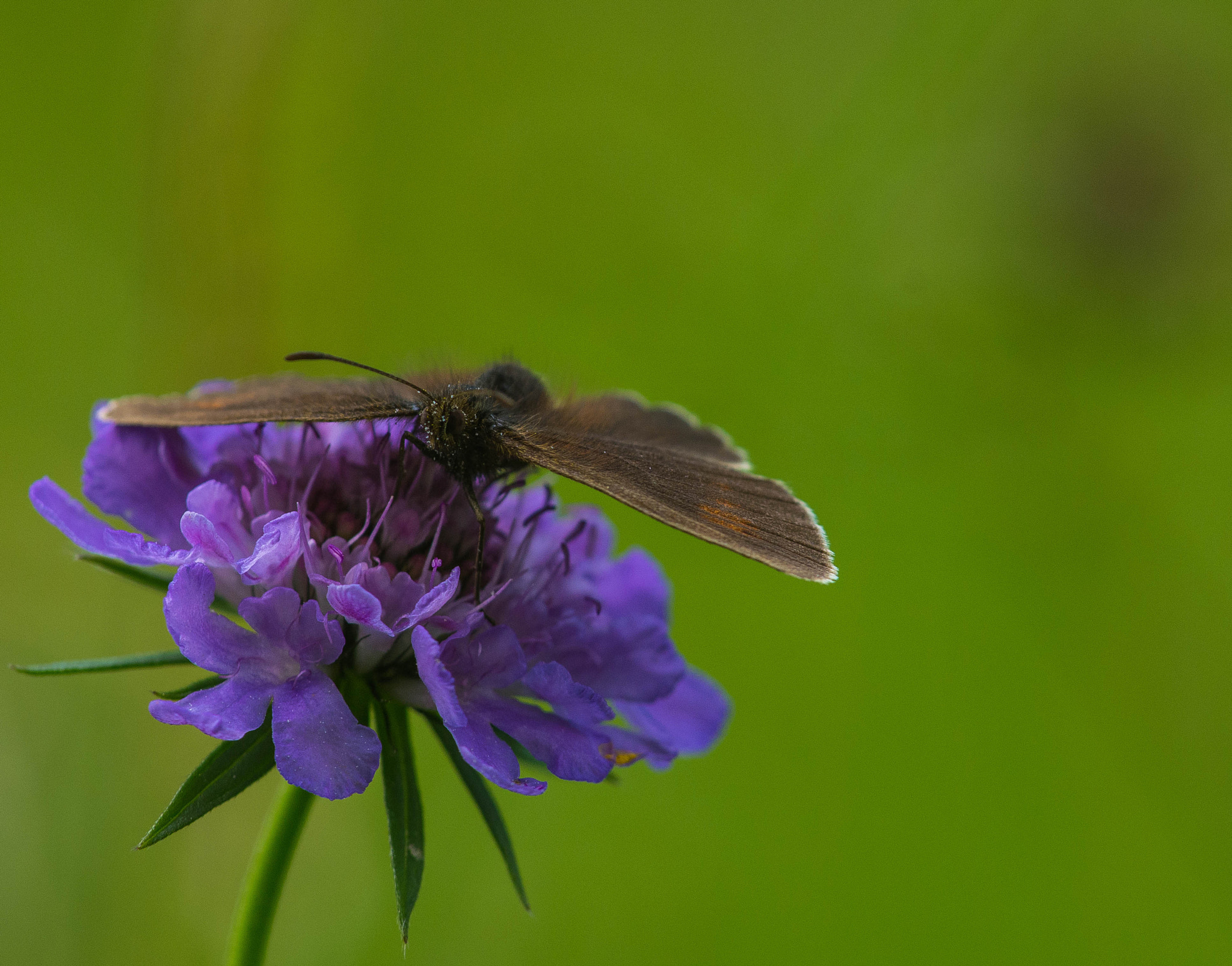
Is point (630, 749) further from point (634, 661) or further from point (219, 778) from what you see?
point (219, 778)

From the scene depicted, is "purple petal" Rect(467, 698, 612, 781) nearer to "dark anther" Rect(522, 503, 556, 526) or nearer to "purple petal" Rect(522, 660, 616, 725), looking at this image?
"purple petal" Rect(522, 660, 616, 725)

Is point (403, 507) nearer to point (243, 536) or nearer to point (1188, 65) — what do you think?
point (243, 536)

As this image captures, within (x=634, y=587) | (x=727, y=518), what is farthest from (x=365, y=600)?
(x=634, y=587)

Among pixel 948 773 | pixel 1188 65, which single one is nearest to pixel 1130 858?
pixel 948 773

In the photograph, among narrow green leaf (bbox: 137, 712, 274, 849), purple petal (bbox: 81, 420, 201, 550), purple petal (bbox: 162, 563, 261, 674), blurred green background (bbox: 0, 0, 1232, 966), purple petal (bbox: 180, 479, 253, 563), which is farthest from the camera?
blurred green background (bbox: 0, 0, 1232, 966)

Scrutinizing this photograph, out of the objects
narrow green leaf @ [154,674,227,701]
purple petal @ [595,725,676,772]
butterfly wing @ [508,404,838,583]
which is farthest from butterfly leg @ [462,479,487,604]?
narrow green leaf @ [154,674,227,701]

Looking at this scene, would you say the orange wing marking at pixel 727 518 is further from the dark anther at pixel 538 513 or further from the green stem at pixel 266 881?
the green stem at pixel 266 881
